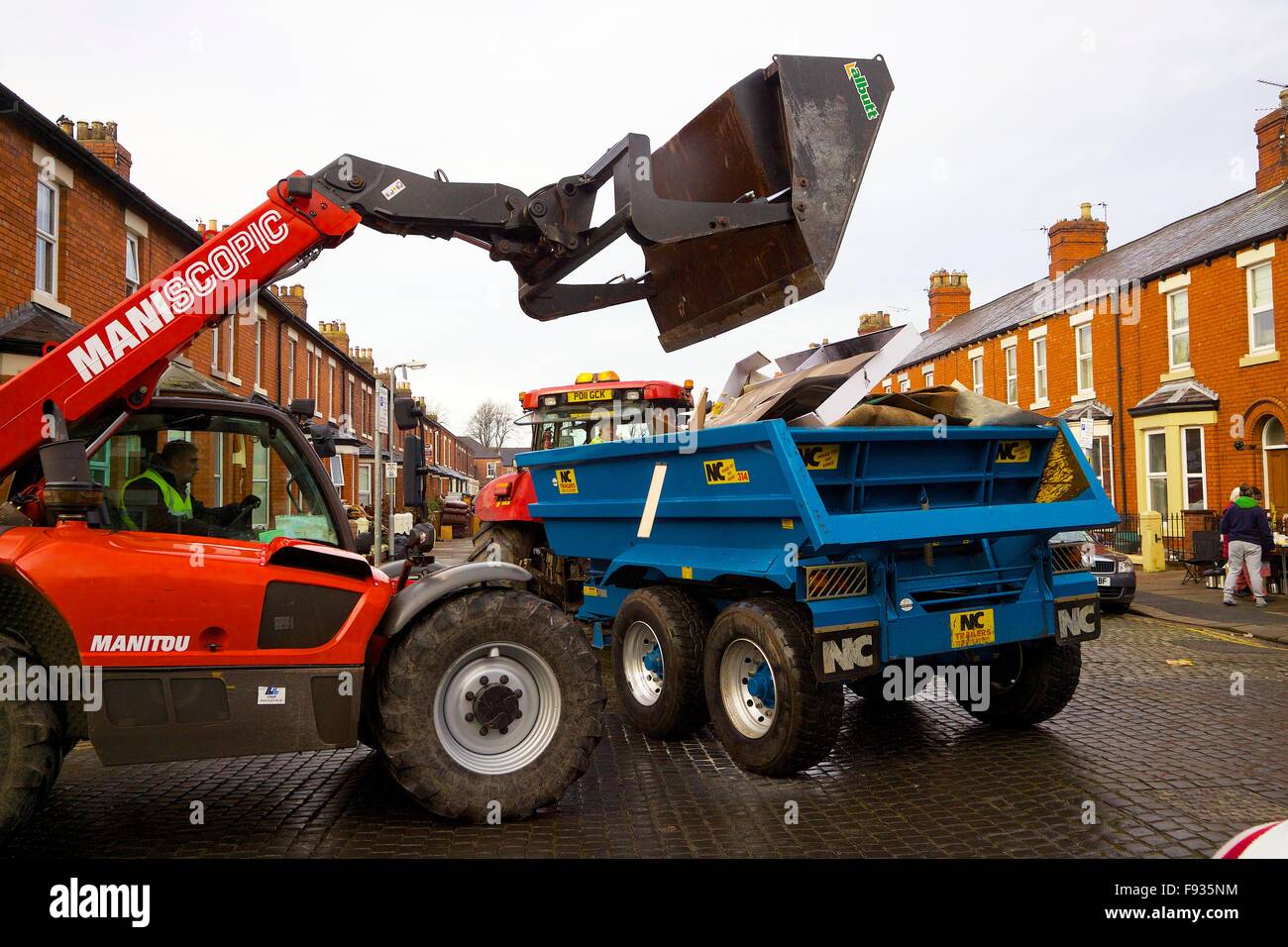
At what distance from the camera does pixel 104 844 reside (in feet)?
→ 12.2

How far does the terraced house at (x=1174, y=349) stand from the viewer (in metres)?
16.1

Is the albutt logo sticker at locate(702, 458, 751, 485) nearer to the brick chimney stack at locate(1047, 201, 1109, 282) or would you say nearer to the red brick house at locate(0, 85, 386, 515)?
the red brick house at locate(0, 85, 386, 515)

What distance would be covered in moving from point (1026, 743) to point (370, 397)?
110 ft

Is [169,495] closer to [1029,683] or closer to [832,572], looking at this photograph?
[832,572]

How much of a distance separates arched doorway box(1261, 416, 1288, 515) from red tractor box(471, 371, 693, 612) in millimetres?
12296

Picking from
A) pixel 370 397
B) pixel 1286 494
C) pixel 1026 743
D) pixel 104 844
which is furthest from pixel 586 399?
pixel 370 397

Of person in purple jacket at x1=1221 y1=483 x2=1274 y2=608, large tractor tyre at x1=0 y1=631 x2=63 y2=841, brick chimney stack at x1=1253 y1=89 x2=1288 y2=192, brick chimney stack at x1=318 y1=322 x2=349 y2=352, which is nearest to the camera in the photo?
large tractor tyre at x1=0 y1=631 x2=63 y2=841

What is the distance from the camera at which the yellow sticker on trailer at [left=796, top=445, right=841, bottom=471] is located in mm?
4617

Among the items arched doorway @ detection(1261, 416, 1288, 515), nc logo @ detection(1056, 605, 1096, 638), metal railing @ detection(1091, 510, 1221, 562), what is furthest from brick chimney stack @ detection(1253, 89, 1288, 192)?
nc logo @ detection(1056, 605, 1096, 638)

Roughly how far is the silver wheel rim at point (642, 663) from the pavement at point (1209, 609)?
25.7 ft

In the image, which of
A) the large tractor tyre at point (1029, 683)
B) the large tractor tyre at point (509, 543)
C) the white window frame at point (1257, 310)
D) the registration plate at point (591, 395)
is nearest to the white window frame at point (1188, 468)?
the white window frame at point (1257, 310)

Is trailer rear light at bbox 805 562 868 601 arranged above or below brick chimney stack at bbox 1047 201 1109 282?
below

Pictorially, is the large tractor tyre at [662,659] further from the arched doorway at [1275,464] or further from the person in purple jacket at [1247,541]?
the arched doorway at [1275,464]
